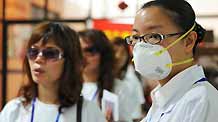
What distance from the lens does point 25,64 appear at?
196 cm

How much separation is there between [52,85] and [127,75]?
52.3 inches

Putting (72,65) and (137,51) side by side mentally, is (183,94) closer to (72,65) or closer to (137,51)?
(137,51)

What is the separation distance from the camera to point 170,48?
1227 millimetres

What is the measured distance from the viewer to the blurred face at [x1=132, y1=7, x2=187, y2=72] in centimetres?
121

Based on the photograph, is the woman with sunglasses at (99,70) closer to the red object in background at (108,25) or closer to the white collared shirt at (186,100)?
the red object in background at (108,25)

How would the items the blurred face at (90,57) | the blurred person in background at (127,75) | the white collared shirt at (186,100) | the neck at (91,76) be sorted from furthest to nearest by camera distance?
the blurred person in background at (127,75) → the neck at (91,76) → the blurred face at (90,57) → the white collared shirt at (186,100)

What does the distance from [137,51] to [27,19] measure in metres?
3.06

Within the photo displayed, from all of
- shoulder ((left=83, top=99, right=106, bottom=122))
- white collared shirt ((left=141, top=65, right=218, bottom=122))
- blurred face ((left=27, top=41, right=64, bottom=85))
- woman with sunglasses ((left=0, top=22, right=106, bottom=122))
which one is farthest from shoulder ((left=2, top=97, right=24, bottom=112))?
white collared shirt ((left=141, top=65, right=218, bottom=122))

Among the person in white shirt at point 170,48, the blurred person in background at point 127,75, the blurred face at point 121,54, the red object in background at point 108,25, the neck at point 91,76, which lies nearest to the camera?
the person in white shirt at point 170,48

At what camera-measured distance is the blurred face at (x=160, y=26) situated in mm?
1205

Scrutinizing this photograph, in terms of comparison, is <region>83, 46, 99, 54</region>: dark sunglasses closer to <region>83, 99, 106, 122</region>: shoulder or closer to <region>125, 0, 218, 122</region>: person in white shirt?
<region>83, 99, 106, 122</region>: shoulder

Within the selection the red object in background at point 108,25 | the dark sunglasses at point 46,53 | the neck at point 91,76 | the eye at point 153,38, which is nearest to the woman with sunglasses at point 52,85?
the dark sunglasses at point 46,53

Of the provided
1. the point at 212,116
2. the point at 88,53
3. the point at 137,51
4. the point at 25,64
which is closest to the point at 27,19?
the point at 88,53

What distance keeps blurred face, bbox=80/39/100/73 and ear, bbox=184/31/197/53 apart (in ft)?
3.99
